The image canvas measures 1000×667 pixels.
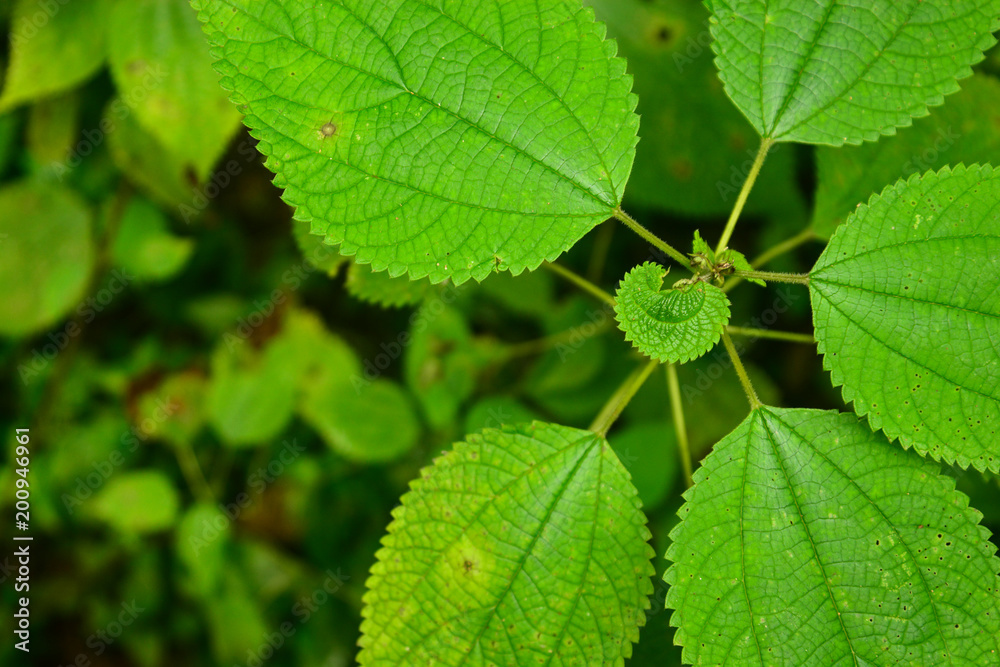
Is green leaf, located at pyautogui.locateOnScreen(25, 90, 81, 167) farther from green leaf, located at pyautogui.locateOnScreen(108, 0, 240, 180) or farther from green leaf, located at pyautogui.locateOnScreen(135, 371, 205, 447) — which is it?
green leaf, located at pyautogui.locateOnScreen(135, 371, 205, 447)

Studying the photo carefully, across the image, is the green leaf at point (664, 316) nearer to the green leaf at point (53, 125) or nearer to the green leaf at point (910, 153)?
the green leaf at point (910, 153)

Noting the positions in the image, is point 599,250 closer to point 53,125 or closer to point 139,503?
point 139,503

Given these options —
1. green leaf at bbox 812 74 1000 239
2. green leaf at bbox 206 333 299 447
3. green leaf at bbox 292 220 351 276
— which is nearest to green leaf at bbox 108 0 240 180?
green leaf at bbox 292 220 351 276

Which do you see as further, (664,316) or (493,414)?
(493,414)

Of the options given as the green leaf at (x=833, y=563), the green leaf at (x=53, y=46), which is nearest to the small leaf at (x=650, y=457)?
the green leaf at (x=833, y=563)

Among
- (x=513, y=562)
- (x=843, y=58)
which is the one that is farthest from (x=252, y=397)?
(x=843, y=58)

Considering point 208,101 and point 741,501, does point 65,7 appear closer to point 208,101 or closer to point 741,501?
point 208,101
